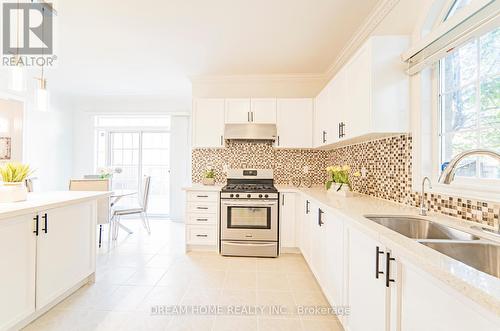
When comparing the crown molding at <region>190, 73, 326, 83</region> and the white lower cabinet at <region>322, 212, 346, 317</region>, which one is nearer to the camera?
the white lower cabinet at <region>322, 212, 346, 317</region>

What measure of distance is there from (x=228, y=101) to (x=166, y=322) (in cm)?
278

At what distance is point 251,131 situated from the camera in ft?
11.6

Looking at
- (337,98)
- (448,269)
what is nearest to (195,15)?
(337,98)

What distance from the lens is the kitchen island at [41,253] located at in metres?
1.56

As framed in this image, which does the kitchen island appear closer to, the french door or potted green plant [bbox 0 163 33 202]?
potted green plant [bbox 0 163 33 202]

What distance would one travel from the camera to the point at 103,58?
11.0ft

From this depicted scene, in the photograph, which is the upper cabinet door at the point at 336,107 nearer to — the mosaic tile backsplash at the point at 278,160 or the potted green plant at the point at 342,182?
the potted green plant at the point at 342,182

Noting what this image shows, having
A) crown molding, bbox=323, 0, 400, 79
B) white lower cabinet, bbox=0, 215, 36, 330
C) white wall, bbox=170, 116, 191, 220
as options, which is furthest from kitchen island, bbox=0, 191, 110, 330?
crown molding, bbox=323, 0, 400, 79

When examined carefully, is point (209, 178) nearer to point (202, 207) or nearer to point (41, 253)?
point (202, 207)

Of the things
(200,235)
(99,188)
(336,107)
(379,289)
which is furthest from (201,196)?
(379,289)

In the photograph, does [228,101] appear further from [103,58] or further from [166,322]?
[166,322]

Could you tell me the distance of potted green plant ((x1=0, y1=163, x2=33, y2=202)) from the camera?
1.80 meters

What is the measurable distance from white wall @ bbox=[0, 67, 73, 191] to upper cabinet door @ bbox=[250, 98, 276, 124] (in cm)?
376

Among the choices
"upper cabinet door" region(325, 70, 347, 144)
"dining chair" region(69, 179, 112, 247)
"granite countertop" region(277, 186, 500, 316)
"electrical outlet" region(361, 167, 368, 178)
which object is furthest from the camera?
"dining chair" region(69, 179, 112, 247)
